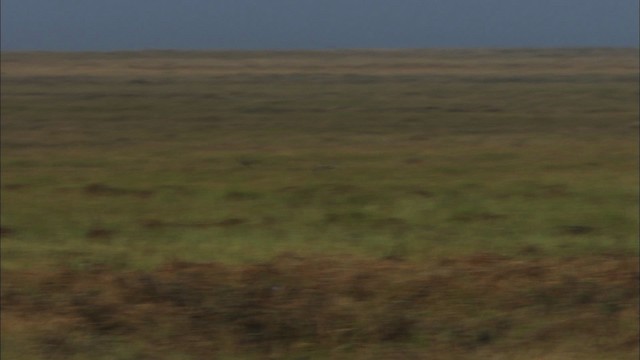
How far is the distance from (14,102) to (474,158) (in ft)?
51.9

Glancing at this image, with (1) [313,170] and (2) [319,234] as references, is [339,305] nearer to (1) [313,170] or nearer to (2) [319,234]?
(2) [319,234]

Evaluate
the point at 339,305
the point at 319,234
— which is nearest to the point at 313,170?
the point at 319,234

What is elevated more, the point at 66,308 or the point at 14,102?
the point at 14,102

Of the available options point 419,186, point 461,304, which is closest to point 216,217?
point 419,186

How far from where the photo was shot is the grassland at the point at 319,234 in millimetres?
6977

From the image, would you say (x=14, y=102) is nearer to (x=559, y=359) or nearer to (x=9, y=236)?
(x=9, y=236)

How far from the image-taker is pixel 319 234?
10.4 m

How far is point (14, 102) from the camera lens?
29.3 m

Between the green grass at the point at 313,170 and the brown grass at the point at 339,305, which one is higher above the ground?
the green grass at the point at 313,170

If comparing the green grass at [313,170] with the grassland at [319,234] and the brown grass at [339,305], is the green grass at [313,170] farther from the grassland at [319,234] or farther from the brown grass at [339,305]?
the brown grass at [339,305]

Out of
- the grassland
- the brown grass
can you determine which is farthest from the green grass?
the brown grass

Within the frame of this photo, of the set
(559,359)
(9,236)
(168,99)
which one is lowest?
(559,359)

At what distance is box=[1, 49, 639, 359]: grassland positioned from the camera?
698cm

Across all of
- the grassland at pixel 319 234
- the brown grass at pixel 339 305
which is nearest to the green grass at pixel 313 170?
the grassland at pixel 319 234
